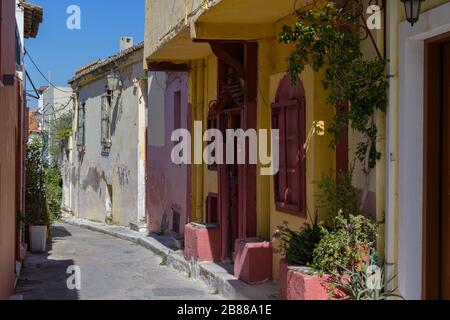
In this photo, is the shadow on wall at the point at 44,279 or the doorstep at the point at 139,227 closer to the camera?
the shadow on wall at the point at 44,279

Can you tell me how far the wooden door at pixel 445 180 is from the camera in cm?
514

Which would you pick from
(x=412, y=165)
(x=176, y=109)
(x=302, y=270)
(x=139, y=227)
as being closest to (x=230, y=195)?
(x=176, y=109)

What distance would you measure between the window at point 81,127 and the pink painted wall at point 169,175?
30.0 feet

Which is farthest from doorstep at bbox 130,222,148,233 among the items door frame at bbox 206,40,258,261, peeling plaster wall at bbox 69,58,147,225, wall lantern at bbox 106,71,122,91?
door frame at bbox 206,40,258,261

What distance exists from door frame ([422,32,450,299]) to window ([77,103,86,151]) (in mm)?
20445

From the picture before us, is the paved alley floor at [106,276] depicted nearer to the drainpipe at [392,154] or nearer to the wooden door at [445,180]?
the drainpipe at [392,154]

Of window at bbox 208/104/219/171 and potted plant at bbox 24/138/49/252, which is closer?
window at bbox 208/104/219/171

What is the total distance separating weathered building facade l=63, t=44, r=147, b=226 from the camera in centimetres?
1739

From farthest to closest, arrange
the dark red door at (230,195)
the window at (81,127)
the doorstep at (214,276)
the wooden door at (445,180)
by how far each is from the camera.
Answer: the window at (81,127)
the dark red door at (230,195)
the doorstep at (214,276)
the wooden door at (445,180)

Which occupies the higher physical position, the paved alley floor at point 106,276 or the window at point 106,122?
the window at point 106,122

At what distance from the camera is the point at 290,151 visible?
777 cm

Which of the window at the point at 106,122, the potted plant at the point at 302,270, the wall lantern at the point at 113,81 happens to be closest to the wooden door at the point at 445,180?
the potted plant at the point at 302,270

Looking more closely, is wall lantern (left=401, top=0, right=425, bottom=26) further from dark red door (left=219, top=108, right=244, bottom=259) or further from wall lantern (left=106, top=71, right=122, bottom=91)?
wall lantern (left=106, top=71, right=122, bottom=91)

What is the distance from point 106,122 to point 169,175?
293 inches
